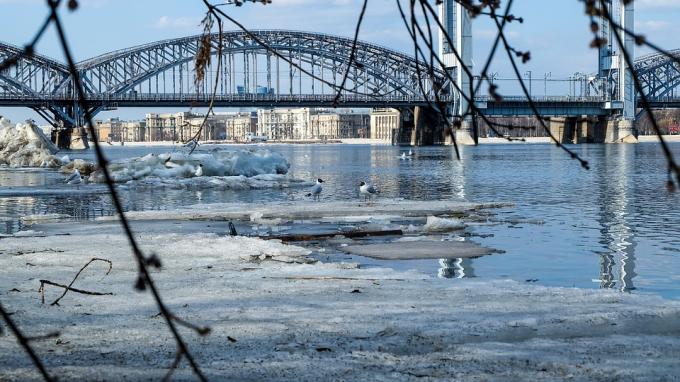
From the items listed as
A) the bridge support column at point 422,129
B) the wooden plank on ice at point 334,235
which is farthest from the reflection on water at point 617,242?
the bridge support column at point 422,129

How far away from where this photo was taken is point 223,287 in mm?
7871

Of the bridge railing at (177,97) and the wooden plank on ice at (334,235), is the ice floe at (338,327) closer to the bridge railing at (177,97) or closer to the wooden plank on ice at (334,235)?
the wooden plank on ice at (334,235)

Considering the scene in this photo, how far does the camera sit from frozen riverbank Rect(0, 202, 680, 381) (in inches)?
197

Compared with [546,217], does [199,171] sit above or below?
above

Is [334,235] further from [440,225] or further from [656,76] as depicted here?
[656,76]

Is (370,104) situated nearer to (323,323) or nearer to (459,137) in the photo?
(459,137)

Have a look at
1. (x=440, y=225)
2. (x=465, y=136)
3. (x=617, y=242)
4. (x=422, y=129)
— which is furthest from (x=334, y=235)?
(x=422, y=129)

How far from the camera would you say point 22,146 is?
54.6 metres

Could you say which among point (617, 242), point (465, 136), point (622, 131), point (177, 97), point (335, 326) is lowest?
point (617, 242)

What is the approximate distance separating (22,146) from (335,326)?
52.1m

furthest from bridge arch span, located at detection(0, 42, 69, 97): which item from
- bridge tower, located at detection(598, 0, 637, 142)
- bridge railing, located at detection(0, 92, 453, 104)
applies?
bridge tower, located at detection(598, 0, 637, 142)

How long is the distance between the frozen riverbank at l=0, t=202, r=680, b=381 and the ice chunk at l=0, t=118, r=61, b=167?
44633mm

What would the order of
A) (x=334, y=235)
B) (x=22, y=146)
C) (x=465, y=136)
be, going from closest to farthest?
(x=334, y=235) → (x=22, y=146) → (x=465, y=136)

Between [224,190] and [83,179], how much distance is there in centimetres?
782
